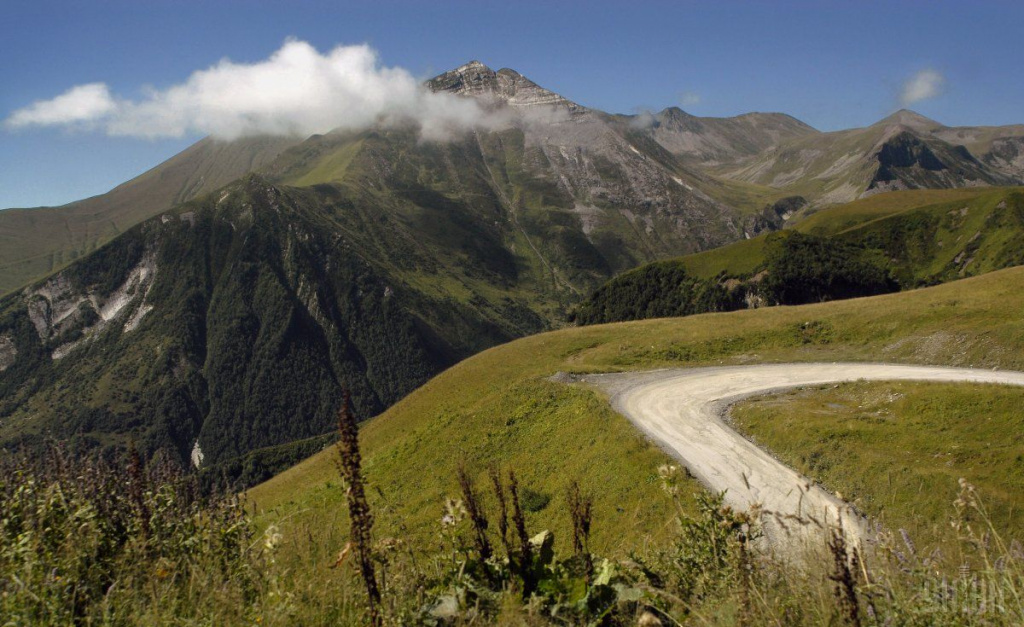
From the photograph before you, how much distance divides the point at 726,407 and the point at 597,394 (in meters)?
8.77

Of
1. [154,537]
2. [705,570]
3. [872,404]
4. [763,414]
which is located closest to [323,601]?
[154,537]

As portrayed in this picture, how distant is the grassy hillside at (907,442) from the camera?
20.7 metres

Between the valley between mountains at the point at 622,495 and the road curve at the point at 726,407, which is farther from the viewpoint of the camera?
the road curve at the point at 726,407

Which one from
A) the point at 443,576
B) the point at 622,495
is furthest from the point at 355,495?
the point at 622,495

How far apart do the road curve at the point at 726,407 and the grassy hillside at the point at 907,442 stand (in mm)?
1213

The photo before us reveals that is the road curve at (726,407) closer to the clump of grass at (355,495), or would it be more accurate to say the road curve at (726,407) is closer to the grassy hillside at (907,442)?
the grassy hillside at (907,442)

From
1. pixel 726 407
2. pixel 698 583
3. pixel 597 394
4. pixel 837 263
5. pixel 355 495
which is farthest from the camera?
pixel 837 263

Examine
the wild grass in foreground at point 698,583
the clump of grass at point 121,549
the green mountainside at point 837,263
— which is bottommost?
the green mountainside at point 837,263

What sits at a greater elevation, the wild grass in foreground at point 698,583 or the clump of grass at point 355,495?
the clump of grass at point 355,495

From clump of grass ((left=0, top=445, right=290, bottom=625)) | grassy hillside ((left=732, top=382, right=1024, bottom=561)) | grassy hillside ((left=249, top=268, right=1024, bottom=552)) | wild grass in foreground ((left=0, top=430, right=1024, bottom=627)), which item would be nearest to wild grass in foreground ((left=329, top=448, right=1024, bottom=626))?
wild grass in foreground ((left=0, top=430, right=1024, bottom=627))

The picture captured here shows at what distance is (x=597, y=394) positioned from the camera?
41.0 meters

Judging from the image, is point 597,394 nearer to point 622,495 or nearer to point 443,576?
point 622,495

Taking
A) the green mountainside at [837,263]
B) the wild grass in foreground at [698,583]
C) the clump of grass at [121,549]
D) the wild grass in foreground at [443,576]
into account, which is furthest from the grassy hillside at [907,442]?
the green mountainside at [837,263]

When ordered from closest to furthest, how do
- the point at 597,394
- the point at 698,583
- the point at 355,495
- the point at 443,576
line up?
1. the point at 355,495
2. the point at 698,583
3. the point at 443,576
4. the point at 597,394
